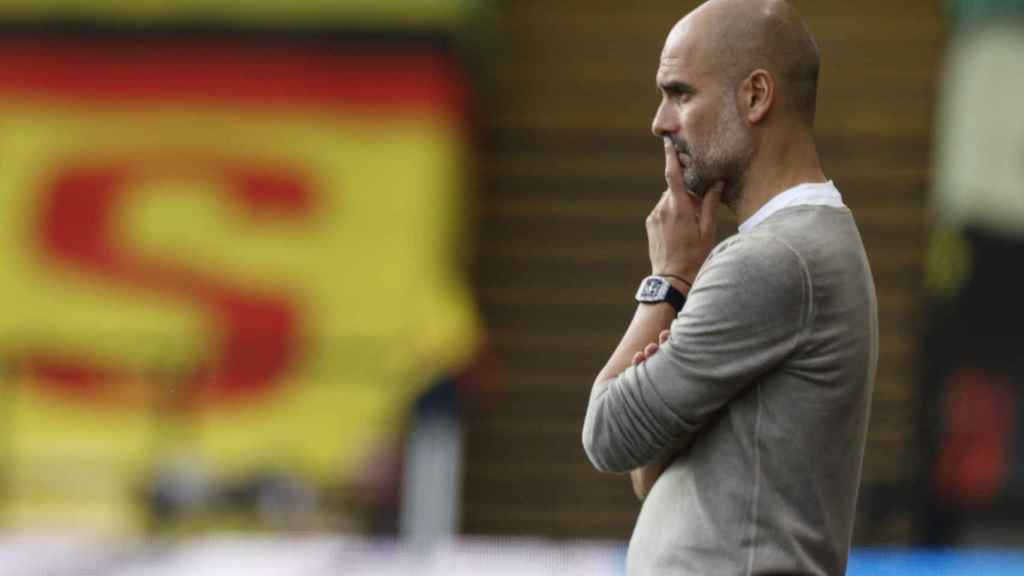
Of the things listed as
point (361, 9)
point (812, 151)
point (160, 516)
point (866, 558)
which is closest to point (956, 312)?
point (866, 558)

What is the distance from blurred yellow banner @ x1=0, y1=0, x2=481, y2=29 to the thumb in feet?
24.5

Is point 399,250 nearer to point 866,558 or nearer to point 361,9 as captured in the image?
point 361,9

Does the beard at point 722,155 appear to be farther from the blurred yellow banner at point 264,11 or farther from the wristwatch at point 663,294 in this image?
the blurred yellow banner at point 264,11

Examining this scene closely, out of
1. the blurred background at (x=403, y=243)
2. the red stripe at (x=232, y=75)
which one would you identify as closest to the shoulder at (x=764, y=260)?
the blurred background at (x=403, y=243)

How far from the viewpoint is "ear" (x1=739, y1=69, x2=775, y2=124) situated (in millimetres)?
2758

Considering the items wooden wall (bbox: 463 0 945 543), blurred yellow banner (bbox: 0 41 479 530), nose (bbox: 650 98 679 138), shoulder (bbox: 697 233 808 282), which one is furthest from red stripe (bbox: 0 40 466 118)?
shoulder (bbox: 697 233 808 282)

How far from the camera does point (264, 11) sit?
10.4 m

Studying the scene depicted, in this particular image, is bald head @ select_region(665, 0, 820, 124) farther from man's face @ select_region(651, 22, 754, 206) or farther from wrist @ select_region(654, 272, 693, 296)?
wrist @ select_region(654, 272, 693, 296)

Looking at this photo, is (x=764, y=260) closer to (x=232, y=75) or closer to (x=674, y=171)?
(x=674, y=171)

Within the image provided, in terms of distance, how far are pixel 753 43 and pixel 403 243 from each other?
7.84m

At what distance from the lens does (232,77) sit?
35.0 ft

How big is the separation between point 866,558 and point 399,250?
3491 millimetres

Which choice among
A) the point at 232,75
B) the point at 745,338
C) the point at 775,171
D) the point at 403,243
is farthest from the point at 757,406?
the point at 232,75

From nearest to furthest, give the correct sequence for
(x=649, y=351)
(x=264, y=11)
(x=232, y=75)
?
(x=649, y=351) → (x=264, y=11) → (x=232, y=75)
